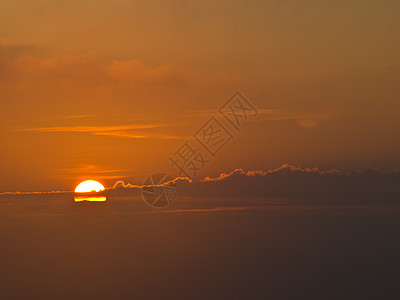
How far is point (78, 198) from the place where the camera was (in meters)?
57.5

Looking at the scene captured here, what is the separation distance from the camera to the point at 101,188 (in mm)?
59438

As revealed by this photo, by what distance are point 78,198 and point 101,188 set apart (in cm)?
283
